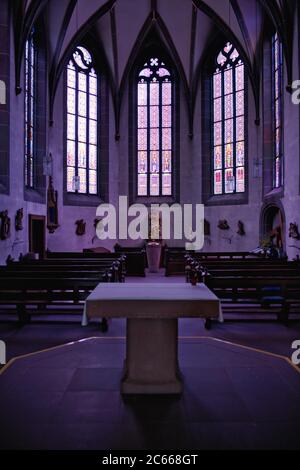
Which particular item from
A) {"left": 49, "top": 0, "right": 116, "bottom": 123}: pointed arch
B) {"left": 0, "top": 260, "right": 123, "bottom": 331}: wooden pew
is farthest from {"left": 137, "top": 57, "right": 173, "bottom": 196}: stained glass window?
{"left": 0, "top": 260, "right": 123, "bottom": 331}: wooden pew

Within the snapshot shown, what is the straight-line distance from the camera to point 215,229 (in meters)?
20.3

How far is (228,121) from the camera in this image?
20453 millimetres

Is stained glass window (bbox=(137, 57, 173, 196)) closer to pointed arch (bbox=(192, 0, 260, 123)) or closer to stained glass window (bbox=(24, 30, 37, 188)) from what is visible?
pointed arch (bbox=(192, 0, 260, 123))

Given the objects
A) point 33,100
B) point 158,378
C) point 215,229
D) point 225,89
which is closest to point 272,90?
point 225,89

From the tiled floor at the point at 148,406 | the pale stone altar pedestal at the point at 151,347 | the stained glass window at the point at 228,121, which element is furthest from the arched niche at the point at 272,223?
the pale stone altar pedestal at the point at 151,347

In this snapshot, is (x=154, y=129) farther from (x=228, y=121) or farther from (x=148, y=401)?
(x=148, y=401)

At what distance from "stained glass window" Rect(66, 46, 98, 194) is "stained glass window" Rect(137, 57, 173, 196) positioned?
2.24 m

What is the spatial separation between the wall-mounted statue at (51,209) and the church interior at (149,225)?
81mm

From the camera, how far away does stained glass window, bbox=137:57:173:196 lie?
71.5 ft

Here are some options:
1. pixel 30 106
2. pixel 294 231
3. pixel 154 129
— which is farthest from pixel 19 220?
pixel 154 129

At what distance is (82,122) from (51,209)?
4791 millimetres

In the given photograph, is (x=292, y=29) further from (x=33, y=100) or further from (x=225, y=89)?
(x=33, y=100)

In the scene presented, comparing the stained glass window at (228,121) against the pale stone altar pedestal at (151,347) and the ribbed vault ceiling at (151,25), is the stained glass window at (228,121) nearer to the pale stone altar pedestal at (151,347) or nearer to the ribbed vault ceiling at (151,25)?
the ribbed vault ceiling at (151,25)

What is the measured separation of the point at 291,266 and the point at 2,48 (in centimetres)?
1042
